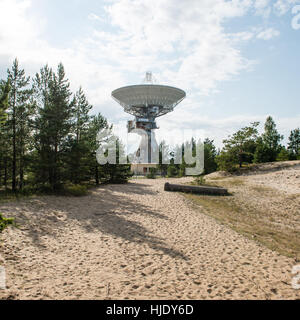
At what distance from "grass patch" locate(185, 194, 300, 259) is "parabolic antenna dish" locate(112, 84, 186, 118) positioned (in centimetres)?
2810

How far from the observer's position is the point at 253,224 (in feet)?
38.5

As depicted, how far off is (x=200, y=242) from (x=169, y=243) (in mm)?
1231

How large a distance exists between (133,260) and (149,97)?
37.9 metres

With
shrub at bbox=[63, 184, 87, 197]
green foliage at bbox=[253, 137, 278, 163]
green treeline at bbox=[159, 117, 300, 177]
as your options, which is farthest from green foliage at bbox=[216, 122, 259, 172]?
shrub at bbox=[63, 184, 87, 197]

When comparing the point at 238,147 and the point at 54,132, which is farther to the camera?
the point at 238,147

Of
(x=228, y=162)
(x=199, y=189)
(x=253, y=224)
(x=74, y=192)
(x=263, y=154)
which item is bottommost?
(x=253, y=224)

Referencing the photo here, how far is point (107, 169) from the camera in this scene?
2573 cm

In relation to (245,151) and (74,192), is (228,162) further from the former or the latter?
(74,192)

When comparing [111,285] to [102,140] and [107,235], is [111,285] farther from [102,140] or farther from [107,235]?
[102,140]

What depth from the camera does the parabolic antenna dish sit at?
40469mm
